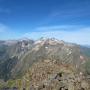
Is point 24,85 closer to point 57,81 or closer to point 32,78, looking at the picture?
point 32,78

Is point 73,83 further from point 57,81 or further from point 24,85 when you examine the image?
point 24,85

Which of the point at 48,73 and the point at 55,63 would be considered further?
the point at 55,63

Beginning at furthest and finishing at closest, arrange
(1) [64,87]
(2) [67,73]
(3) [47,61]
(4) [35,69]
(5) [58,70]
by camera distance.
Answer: (3) [47,61] → (4) [35,69] → (5) [58,70] → (2) [67,73] → (1) [64,87]

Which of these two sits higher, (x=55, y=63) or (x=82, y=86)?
(x=55, y=63)

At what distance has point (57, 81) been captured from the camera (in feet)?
296

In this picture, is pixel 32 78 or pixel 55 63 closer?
pixel 32 78

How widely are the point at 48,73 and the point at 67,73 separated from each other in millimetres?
10968

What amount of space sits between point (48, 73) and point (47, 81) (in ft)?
23.4

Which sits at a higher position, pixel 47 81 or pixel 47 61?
pixel 47 61

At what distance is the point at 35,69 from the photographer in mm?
110000

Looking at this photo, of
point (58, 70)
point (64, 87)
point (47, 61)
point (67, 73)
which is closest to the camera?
point (64, 87)

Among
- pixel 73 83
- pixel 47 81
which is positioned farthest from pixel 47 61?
pixel 73 83

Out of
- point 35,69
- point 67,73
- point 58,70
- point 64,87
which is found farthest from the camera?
point 35,69

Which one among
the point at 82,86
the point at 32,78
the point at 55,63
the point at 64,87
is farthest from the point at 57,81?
the point at 55,63
